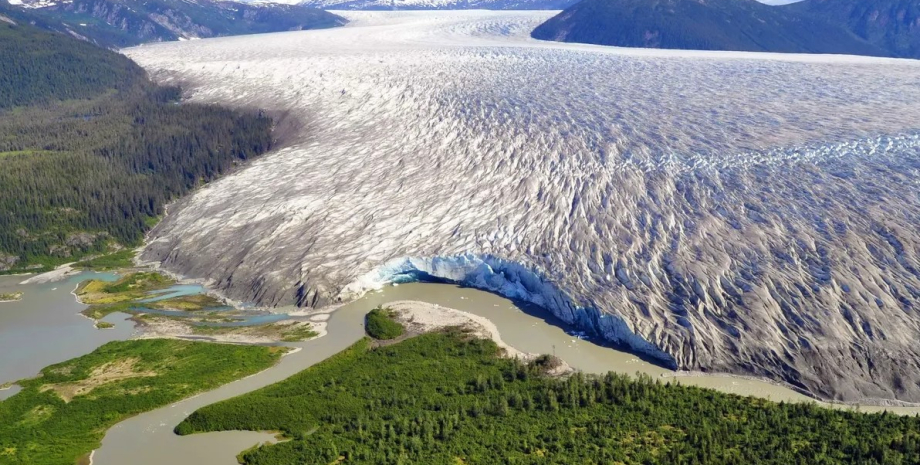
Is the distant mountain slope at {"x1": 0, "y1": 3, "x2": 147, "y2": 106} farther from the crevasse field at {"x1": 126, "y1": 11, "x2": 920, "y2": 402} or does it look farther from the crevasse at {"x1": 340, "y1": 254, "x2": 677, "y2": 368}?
the crevasse at {"x1": 340, "y1": 254, "x2": 677, "y2": 368}

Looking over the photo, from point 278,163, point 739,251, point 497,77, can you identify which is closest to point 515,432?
point 739,251

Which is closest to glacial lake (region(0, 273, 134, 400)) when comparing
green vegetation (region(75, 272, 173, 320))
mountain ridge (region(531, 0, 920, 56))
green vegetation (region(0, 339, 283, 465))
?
green vegetation (region(75, 272, 173, 320))

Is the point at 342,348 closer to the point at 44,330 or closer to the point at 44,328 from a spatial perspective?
the point at 44,330

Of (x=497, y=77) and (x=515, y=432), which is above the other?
(x=497, y=77)

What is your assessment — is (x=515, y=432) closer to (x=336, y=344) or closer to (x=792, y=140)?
(x=336, y=344)

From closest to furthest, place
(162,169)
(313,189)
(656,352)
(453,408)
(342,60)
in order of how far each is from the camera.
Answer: (453,408)
(656,352)
(313,189)
(162,169)
(342,60)

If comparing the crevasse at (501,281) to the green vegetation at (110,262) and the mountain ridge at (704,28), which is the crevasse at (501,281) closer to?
the green vegetation at (110,262)

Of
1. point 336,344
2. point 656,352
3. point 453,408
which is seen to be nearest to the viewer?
point 453,408

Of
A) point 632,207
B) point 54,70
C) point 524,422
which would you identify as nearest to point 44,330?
point 524,422
